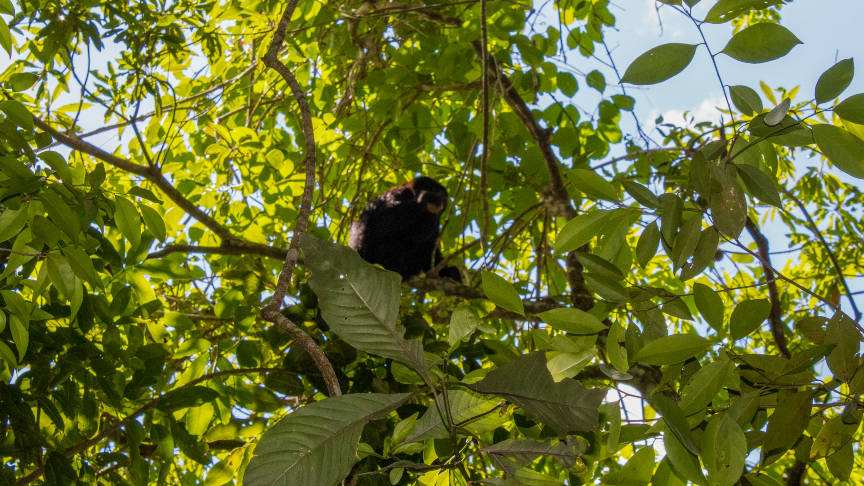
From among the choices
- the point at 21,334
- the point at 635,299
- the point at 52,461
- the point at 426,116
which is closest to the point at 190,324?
the point at 52,461

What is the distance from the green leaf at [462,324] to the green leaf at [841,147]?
582 mm

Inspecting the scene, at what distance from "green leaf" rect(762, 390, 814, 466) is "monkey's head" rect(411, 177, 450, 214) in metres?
2.44

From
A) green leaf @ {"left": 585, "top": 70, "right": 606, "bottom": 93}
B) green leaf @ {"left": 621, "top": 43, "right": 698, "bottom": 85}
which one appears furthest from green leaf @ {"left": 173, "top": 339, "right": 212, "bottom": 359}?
green leaf @ {"left": 585, "top": 70, "right": 606, "bottom": 93}

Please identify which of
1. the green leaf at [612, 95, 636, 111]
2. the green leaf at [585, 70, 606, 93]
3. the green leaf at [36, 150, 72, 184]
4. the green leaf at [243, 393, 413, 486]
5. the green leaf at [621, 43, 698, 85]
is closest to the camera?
the green leaf at [243, 393, 413, 486]

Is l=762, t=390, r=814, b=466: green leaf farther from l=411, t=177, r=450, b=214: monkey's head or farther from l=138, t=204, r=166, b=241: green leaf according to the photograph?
l=411, t=177, r=450, b=214: monkey's head

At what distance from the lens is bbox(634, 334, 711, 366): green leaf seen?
81cm

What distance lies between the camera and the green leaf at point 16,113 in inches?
45.0

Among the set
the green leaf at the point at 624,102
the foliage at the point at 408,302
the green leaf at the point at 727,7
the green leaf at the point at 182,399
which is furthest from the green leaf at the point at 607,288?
the green leaf at the point at 624,102

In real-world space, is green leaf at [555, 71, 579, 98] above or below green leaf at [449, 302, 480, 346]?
above

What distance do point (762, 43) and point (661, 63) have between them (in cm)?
15

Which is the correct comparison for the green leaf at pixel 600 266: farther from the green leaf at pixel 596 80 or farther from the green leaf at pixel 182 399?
the green leaf at pixel 596 80

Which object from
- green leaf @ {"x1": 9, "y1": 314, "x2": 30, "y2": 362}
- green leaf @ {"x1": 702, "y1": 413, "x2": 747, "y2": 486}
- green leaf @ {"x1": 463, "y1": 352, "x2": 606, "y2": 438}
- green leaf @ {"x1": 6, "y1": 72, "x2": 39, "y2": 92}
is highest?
green leaf @ {"x1": 6, "y1": 72, "x2": 39, "y2": 92}

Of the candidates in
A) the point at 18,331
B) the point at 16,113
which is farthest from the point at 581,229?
the point at 16,113

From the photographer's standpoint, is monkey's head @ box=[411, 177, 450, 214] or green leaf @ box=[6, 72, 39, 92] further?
monkey's head @ box=[411, 177, 450, 214]
